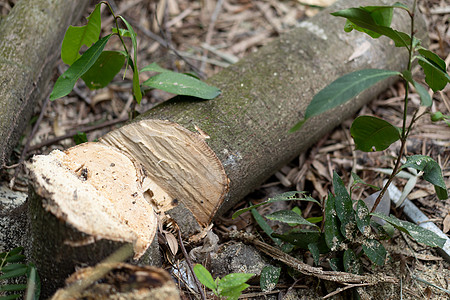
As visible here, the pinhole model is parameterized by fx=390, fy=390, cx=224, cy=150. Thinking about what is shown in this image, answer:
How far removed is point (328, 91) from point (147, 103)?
1671 millimetres

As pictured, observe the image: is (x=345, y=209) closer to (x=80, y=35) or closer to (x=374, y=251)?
(x=374, y=251)

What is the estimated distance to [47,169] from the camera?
50.9 inches

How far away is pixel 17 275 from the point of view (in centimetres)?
133

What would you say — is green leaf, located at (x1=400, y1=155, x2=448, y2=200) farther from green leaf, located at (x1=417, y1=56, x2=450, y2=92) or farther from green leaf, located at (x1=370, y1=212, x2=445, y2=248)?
green leaf, located at (x1=417, y1=56, x2=450, y2=92)

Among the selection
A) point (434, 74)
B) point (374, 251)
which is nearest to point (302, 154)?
point (374, 251)

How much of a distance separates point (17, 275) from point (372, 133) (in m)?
1.41

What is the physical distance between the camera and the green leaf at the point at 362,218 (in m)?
1.55

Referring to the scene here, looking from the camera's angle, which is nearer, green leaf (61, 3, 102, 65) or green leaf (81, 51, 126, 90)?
green leaf (61, 3, 102, 65)

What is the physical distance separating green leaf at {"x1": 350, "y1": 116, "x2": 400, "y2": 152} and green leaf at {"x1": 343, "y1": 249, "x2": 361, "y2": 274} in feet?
1.41

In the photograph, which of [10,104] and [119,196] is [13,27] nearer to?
[10,104]

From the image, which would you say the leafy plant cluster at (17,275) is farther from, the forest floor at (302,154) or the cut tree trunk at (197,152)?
the forest floor at (302,154)

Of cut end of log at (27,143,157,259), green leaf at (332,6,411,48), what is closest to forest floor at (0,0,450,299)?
cut end of log at (27,143,157,259)

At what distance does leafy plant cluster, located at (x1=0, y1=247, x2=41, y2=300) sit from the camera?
4.21ft

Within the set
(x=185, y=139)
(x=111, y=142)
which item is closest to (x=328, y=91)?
(x=185, y=139)
